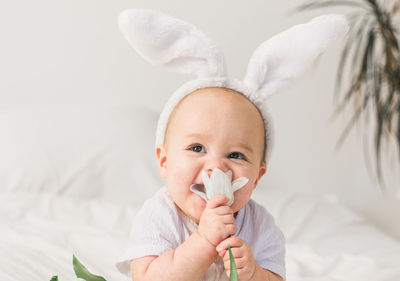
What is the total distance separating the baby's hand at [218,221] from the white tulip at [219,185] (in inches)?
0.5

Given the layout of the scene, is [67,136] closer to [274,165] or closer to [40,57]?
[40,57]

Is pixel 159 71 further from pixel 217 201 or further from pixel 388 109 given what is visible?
pixel 217 201

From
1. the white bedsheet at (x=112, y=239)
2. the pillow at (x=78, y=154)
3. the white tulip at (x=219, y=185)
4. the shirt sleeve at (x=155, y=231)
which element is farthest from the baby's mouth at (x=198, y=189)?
the pillow at (x=78, y=154)

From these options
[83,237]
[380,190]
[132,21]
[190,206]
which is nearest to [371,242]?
[83,237]

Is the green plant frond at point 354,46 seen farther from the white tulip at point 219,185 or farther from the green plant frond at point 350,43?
the white tulip at point 219,185

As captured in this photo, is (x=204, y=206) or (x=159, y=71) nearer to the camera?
(x=204, y=206)

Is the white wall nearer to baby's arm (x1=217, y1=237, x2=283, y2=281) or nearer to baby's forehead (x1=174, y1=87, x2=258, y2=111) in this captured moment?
baby's forehead (x1=174, y1=87, x2=258, y2=111)

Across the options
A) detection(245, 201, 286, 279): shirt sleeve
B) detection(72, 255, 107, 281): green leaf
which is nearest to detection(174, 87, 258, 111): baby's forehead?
detection(245, 201, 286, 279): shirt sleeve

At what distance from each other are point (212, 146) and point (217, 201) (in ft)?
0.40

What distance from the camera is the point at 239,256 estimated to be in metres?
0.81

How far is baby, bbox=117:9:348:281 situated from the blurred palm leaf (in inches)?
68.7

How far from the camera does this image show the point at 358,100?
295 cm

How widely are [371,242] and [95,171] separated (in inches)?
42.8

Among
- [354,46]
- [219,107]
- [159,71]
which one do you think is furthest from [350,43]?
[219,107]
